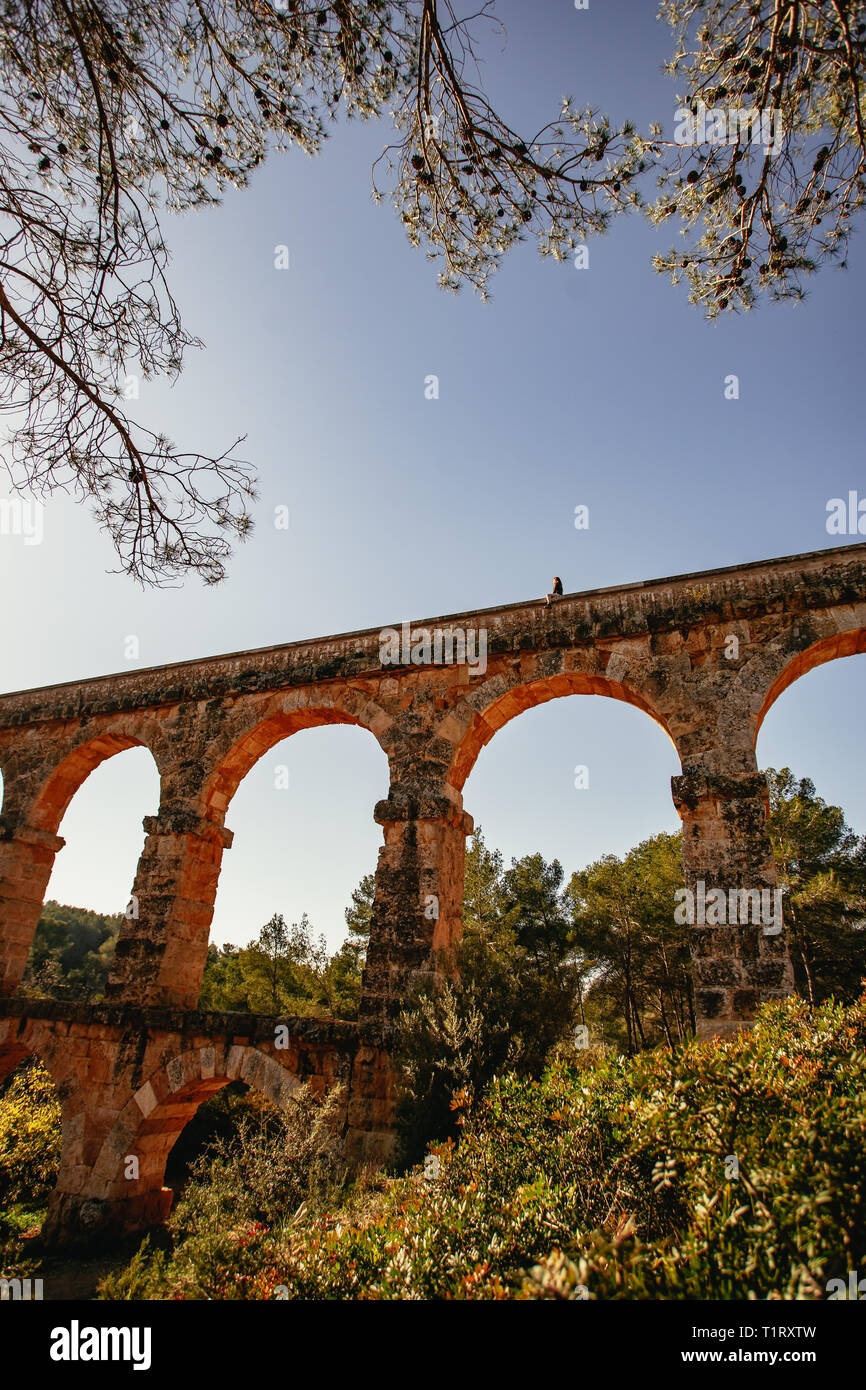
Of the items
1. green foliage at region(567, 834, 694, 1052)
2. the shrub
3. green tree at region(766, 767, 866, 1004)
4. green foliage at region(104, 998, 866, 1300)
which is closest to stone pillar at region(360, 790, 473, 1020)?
green foliage at region(104, 998, 866, 1300)

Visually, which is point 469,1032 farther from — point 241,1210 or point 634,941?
point 634,941

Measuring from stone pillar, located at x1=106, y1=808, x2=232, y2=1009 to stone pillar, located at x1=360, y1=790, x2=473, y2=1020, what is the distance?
2.57 meters

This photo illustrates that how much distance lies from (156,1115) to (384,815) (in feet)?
12.9

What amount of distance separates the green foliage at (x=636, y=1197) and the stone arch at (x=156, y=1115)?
316 centimetres

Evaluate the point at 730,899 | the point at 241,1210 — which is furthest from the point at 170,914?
the point at 730,899

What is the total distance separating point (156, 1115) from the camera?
7.28 metres

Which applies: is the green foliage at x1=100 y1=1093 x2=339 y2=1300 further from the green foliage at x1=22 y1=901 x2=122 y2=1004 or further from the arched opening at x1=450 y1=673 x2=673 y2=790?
the green foliage at x1=22 y1=901 x2=122 y2=1004

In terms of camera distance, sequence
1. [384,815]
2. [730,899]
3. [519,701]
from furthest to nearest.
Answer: [519,701], [384,815], [730,899]

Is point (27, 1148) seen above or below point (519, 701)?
below

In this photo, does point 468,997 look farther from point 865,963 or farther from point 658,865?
point 658,865

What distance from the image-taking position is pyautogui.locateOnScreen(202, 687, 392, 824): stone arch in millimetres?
8477

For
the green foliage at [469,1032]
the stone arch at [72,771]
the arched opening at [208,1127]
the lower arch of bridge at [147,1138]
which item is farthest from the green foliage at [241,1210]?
the arched opening at [208,1127]

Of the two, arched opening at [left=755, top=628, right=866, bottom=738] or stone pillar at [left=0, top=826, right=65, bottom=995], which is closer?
arched opening at [left=755, top=628, right=866, bottom=738]

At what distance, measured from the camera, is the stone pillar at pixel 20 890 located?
9.25 meters
